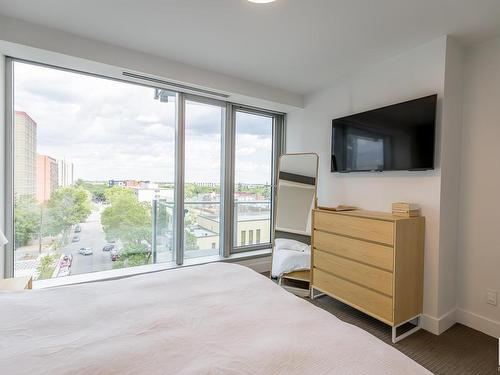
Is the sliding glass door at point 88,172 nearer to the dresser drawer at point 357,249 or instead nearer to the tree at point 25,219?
the tree at point 25,219

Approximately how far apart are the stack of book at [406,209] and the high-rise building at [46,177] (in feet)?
10.4

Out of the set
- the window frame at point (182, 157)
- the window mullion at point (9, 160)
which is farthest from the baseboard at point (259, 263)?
the window mullion at point (9, 160)

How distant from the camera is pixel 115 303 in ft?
4.47

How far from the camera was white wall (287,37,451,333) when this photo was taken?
7.18ft

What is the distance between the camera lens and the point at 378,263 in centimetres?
215

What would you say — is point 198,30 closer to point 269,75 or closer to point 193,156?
point 269,75

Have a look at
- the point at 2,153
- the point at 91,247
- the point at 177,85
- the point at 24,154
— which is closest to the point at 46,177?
the point at 24,154

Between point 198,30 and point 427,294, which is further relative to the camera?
point 427,294

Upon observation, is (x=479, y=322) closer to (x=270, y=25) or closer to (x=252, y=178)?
(x=252, y=178)

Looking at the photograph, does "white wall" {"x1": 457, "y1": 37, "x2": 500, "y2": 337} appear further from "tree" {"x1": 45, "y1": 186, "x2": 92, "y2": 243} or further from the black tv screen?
"tree" {"x1": 45, "y1": 186, "x2": 92, "y2": 243}

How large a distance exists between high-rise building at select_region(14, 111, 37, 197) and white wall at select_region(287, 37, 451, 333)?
3.02m

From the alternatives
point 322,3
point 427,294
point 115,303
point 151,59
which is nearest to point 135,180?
point 151,59

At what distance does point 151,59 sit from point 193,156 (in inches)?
45.7

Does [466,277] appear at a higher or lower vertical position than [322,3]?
lower
